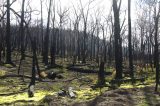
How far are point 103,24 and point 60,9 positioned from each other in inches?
555

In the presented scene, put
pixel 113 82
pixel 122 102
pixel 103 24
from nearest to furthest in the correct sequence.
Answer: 1. pixel 122 102
2. pixel 113 82
3. pixel 103 24

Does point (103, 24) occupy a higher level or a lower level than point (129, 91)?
higher

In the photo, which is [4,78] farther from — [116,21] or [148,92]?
[148,92]

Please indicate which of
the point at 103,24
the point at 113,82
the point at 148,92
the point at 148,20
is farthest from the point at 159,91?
the point at 103,24

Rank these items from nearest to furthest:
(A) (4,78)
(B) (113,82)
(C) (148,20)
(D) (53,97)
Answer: (D) (53,97)
(B) (113,82)
(A) (4,78)
(C) (148,20)

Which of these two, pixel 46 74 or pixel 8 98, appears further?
pixel 46 74

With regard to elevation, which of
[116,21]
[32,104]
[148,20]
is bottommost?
[32,104]

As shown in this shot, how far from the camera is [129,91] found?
12.2 meters

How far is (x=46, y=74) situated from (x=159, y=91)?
33.7 ft

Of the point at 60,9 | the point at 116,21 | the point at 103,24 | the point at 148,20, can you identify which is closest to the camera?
the point at 116,21

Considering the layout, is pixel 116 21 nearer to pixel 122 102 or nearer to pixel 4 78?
pixel 4 78

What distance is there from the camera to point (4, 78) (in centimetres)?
1895

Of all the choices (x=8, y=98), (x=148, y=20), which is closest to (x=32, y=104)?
(x=8, y=98)

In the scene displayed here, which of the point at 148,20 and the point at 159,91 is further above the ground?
the point at 148,20
